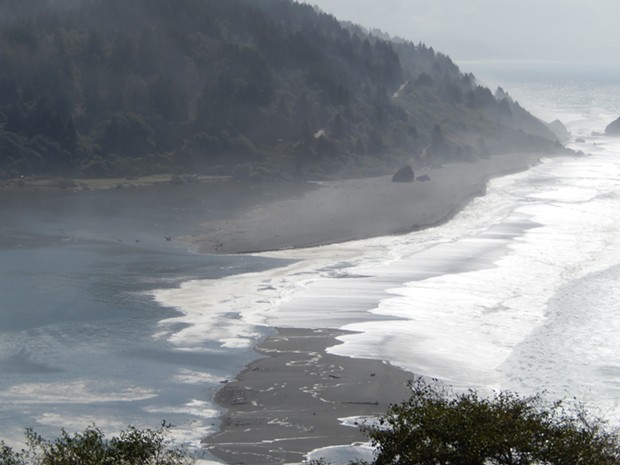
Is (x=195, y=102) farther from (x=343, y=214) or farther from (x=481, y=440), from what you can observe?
(x=481, y=440)

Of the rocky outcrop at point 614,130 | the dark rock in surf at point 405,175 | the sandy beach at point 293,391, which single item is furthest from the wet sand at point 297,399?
the rocky outcrop at point 614,130

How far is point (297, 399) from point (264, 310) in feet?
44.7

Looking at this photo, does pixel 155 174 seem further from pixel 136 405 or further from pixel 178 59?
pixel 136 405

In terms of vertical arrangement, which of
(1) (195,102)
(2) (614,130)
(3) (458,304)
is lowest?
(3) (458,304)

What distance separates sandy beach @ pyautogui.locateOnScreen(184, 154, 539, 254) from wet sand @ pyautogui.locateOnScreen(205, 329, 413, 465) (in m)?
26.3

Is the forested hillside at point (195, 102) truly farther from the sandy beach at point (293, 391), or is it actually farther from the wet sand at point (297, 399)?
the wet sand at point (297, 399)

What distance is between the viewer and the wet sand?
30844 mm

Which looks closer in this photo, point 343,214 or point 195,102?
point 343,214

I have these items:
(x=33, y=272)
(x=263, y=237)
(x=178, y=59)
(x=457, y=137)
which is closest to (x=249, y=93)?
(x=178, y=59)

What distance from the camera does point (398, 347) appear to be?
42156 millimetres

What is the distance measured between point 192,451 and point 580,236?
49413 mm

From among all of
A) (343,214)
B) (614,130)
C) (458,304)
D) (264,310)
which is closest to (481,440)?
(264,310)

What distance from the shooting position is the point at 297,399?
35.2 m

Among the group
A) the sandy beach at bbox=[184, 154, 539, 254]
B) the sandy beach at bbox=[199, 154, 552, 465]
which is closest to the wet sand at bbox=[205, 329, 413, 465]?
the sandy beach at bbox=[199, 154, 552, 465]
